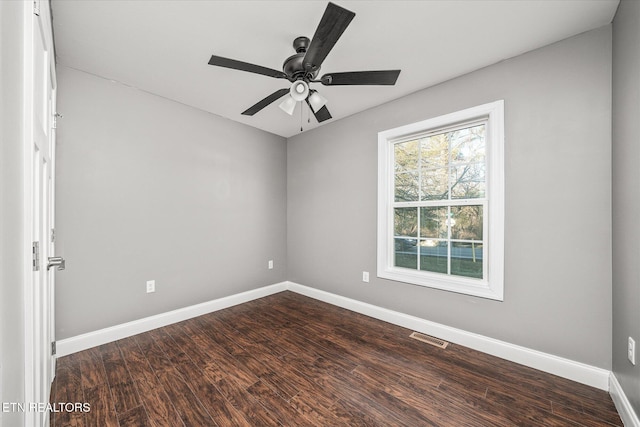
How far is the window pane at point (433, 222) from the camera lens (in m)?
2.71

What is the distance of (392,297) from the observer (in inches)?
117

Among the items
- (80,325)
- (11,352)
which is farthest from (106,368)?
(11,352)

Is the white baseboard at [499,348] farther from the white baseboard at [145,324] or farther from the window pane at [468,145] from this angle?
the window pane at [468,145]

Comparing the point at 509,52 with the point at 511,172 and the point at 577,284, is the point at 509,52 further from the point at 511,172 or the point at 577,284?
the point at 577,284

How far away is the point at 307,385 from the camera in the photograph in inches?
74.3

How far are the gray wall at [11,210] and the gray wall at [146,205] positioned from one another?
198cm

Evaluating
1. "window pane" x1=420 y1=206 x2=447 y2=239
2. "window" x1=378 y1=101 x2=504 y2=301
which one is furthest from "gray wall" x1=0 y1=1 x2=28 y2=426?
"window pane" x1=420 y1=206 x2=447 y2=239

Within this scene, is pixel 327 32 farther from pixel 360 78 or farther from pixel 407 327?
pixel 407 327

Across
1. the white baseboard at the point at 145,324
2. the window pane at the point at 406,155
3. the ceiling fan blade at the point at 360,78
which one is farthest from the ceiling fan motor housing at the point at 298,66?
the white baseboard at the point at 145,324

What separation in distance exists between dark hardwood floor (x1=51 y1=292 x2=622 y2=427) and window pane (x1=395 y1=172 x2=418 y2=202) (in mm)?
1477

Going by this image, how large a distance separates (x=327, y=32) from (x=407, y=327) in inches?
110

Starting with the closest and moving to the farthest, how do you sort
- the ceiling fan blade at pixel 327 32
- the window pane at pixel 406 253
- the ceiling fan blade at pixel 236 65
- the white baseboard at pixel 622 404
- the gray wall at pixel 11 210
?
the gray wall at pixel 11 210
the ceiling fan blade at pixel 327 32
the white baseboard at pixel 622 404
the ceiling fan blade at pixel 236 65
the window pane at pixel 406 253

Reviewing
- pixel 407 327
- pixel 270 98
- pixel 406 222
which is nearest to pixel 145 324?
pixel 270 98

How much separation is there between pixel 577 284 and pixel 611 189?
720 mm
